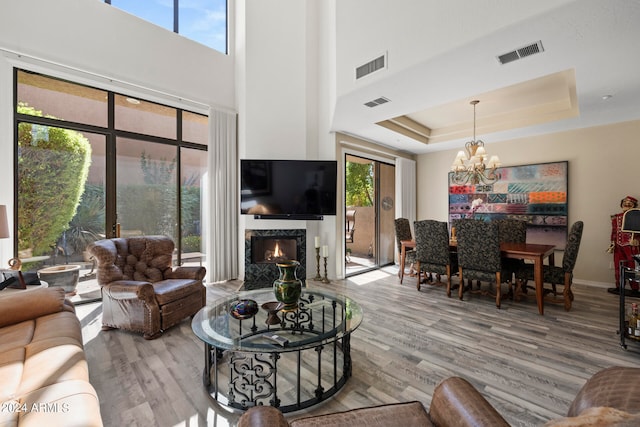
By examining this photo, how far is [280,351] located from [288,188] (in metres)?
3.18

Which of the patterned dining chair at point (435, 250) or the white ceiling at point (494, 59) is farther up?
the white ceiling at point (494, 59)

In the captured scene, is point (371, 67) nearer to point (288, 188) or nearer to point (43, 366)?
point (288, 188)

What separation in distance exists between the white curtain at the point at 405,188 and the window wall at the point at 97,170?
4076mm

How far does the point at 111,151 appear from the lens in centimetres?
380

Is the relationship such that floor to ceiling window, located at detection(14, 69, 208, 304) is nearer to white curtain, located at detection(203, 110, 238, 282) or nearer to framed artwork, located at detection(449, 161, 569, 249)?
white curtain, located at detection(203, 110, 238, 282)

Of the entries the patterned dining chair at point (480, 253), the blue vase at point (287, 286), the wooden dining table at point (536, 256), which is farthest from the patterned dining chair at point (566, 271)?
the blue vase at point (287, 286)

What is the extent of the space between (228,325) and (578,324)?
3655 millimetres

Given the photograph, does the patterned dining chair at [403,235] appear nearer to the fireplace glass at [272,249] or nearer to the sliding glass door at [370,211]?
the sliding glass door at [370,211]

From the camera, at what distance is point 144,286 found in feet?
8.54

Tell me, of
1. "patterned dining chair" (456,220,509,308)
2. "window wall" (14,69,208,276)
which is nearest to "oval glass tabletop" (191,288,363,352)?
"patterned dining chair" (456,220,509,308)

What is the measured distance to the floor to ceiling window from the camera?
129 inches

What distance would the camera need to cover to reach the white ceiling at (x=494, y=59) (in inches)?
83.8

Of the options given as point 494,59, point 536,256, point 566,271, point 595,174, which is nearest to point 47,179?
point 494,59

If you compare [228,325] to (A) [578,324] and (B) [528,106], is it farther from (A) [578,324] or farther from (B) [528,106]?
(B) [528,106]
